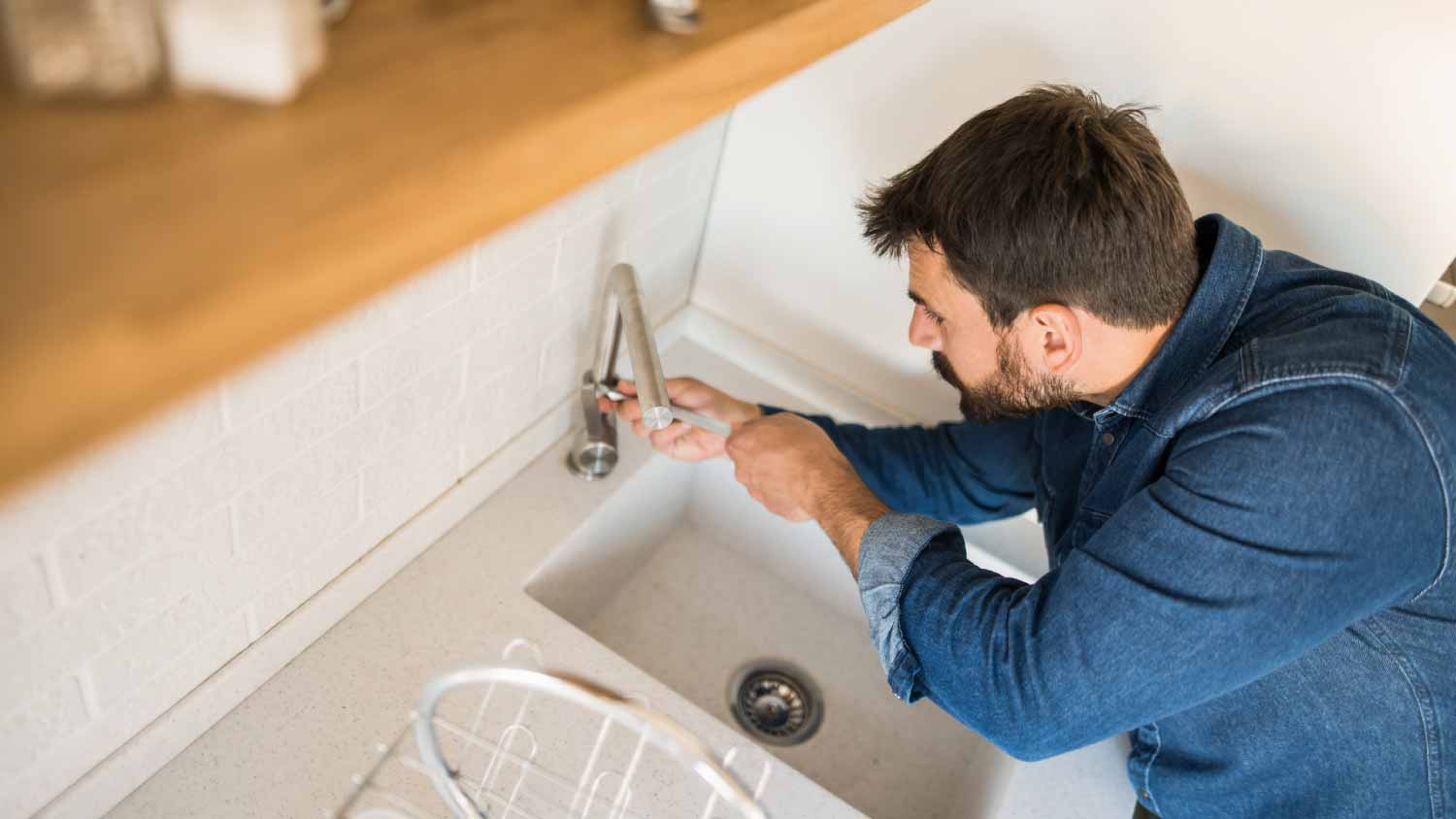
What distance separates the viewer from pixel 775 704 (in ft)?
4.58

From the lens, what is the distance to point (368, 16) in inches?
18.6

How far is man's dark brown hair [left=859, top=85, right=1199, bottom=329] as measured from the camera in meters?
0.97

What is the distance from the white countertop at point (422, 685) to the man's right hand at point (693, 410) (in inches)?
4.6

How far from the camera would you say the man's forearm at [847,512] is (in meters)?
1.03

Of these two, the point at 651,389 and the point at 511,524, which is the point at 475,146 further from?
the point at 511,524

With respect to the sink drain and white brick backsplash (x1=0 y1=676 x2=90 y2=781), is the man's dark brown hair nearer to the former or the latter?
the sink drain

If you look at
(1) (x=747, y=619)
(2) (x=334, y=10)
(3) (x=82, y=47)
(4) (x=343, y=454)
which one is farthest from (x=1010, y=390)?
(3) (x=82, y=47)

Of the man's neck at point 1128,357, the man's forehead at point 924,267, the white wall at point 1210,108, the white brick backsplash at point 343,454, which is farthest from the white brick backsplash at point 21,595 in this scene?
the white wall at point 1210,108

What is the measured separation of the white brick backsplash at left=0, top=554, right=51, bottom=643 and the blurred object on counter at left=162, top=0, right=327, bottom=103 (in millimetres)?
442

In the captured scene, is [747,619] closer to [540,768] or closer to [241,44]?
[540,768]

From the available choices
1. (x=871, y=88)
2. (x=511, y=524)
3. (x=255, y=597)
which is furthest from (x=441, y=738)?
(x=871, y=88)

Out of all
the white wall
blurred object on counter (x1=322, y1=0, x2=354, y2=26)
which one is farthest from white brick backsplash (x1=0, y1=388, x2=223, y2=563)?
the white wall

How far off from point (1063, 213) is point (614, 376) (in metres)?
0.56

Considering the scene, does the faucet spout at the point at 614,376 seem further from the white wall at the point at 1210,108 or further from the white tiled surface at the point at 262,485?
the white wall at the point at 1210,108
